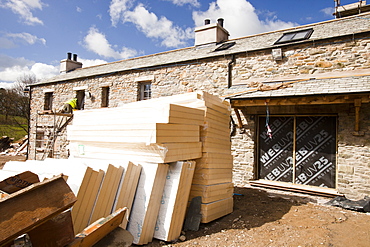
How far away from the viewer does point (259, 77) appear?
820 cm

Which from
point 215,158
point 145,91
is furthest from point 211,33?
point 215,158

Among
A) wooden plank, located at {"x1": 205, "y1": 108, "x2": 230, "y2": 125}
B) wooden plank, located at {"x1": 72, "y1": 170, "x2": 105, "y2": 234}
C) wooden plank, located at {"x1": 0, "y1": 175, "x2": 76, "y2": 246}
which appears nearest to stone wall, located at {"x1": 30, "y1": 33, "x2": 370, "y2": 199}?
wooden plank, located at {"x1": 205, "y1": 108, "x2": 230, "y2": 125}

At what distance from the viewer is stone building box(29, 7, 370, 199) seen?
659 cm

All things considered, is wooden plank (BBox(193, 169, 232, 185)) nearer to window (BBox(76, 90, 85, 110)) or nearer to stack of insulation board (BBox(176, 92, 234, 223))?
stack of insulation board (BBox(176, 92, 234, 223))

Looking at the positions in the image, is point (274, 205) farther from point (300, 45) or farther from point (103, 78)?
point (103, 78)

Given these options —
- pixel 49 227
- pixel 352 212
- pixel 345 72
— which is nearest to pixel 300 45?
pixel 345 72

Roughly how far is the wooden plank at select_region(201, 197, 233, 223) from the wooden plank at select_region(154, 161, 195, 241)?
49 cm

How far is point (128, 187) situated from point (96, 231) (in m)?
Result: 1.04

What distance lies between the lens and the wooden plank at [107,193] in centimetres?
344

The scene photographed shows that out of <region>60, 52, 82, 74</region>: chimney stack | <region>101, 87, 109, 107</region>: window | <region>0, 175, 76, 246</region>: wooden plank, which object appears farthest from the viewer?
<region>60, 52, 82, 74</region>: chimney stack

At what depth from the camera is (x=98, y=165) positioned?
3.64 meters

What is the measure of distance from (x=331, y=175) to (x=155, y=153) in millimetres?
5626

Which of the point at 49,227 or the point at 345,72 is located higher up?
the point at 345,72

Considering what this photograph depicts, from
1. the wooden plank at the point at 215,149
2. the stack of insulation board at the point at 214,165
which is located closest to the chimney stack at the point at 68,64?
the stack of insulation board at the point at 214,165
